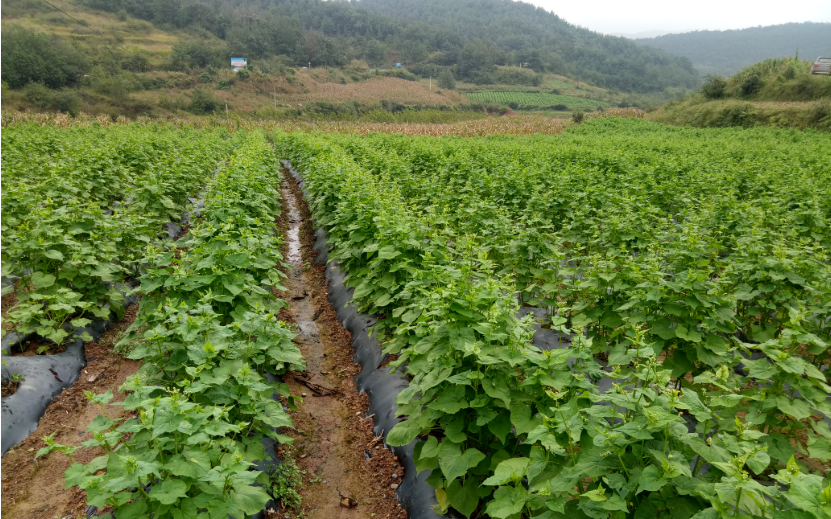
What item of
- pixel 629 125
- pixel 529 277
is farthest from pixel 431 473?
pixel 629 125

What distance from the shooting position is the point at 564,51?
156m

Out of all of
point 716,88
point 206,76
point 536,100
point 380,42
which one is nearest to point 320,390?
point 716,88

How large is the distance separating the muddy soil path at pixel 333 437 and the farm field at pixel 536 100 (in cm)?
8810

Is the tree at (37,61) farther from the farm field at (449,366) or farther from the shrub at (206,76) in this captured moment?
the farm field at (449,366)

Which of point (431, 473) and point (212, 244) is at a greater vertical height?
point (212, 244)

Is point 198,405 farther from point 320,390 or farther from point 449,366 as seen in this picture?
point 320,390

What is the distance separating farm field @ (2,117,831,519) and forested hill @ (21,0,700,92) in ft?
273

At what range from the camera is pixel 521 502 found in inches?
101

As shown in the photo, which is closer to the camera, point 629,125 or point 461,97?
point 629,125

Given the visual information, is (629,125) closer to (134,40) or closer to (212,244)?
(212,244)

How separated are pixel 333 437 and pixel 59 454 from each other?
266 cm

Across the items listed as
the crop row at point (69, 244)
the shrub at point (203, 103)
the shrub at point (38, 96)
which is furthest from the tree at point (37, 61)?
the crop row at point (69, 244)

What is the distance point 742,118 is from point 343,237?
123 feet

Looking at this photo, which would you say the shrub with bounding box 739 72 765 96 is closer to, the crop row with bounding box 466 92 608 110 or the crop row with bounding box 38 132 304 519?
the crop row with bounding box 466 92 608 110
